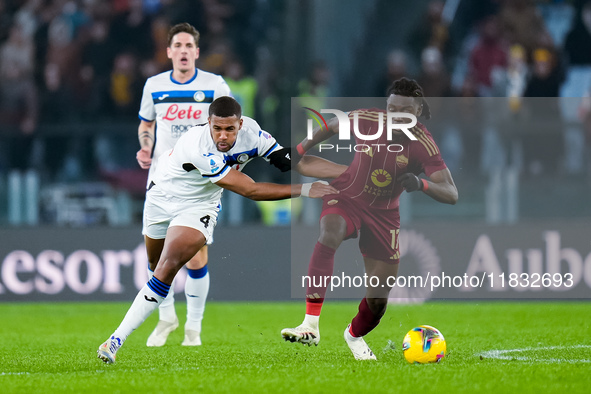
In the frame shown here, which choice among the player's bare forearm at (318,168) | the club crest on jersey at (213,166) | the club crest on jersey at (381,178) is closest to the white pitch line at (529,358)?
the club crest on jersey at (381,178)

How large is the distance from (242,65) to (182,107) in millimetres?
5418

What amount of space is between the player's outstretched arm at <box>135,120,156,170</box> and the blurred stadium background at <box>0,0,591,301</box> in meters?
2.61

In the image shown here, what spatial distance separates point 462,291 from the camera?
11438mm

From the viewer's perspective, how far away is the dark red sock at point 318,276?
21.0 feet

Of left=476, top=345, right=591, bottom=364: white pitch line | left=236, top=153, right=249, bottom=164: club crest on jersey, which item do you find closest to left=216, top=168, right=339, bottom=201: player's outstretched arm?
left=236, top=153, right=249, bottom=164: club crest on jersey

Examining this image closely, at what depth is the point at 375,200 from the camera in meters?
6.61

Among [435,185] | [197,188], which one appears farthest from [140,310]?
[435,185]

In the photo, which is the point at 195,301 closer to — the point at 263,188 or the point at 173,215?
the point at 173,215

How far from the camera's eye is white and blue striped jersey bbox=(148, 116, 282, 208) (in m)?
6.10

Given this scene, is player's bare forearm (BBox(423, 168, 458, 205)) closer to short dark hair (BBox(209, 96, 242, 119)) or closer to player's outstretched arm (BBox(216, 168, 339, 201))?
player's outstretched arm (BBox(216, 168, 339, 201))

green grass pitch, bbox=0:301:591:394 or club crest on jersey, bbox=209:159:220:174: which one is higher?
club crest on jersey, bbox=209:159:220:174

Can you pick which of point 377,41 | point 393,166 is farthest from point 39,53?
point 393,166

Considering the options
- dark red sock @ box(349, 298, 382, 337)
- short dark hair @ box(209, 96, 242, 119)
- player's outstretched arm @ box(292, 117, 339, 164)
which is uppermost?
short dark hair @ box(209, 96, 242, 119)

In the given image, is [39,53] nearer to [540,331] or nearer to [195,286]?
[195,286]
